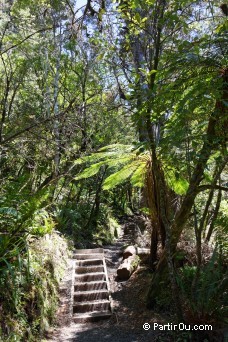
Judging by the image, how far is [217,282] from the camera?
414 cm

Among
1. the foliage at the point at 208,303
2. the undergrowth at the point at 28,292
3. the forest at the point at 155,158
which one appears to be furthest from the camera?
the foliage at the point at 208,303

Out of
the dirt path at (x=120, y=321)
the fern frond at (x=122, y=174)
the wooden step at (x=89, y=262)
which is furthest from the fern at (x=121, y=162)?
the wooden step at (x=89, y=262)

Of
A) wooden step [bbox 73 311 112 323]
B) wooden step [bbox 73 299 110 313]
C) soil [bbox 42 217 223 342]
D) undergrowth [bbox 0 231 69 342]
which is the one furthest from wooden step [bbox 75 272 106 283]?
wooden step [bbox 73 311 112 323]

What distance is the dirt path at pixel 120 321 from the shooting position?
15.4 ft

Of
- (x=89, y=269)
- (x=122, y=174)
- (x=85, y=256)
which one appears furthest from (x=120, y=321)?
(x=85, y=256)

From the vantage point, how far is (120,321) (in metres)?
5.23

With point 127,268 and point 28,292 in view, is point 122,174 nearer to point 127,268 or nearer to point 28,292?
point 28,292

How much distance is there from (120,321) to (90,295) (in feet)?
3.29

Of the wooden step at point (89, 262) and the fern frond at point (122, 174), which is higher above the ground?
the fern frond at point (122, 174)

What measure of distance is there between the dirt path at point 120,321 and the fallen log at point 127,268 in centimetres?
25

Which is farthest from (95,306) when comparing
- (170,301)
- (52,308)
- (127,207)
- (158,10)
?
(127,207)

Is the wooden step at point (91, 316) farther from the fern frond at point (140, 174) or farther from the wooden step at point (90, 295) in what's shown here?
the fern frond at point (140, 174)

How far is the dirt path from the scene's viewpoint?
15.4ft

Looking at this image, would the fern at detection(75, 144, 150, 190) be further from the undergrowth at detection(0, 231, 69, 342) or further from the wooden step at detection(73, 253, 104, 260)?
the wooden step at detection(73, 253, 104, 260)
